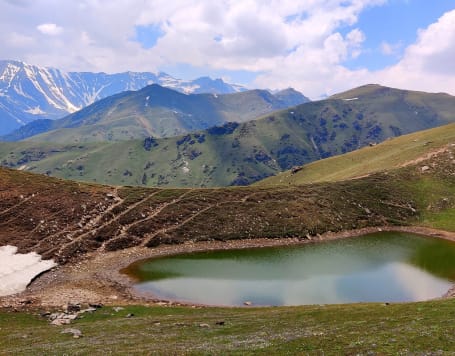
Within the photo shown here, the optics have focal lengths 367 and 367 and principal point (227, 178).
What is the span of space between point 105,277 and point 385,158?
137 m

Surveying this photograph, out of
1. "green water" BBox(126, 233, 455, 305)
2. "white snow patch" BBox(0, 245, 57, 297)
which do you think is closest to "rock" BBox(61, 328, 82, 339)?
"green water" BBox(126, 233, 455, 305)

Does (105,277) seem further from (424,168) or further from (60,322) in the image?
(424,168)

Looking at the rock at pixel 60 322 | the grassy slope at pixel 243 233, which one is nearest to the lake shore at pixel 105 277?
the grassy slope at pixel 243 233

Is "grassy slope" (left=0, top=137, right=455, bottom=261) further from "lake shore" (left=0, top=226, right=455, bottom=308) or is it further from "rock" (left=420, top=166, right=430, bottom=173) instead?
"lake shore" (left=0, top=226, right=455, bottom=308)

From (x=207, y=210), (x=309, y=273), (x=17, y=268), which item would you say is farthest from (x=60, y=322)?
(x=207, y=210)

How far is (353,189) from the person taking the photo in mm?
123250

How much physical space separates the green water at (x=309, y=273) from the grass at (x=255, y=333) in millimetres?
14687

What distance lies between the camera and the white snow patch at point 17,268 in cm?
6393

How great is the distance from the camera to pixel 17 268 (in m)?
71.0

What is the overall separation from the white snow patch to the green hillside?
376 ft

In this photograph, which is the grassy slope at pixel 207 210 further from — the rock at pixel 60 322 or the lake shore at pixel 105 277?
the rock at pixel 60 322

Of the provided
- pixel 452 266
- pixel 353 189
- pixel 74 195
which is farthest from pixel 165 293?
pixel 353 189

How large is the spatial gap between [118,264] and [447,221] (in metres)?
92.2

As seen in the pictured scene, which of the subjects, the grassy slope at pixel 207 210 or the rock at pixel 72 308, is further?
the grassy slope at pixel 207 210
